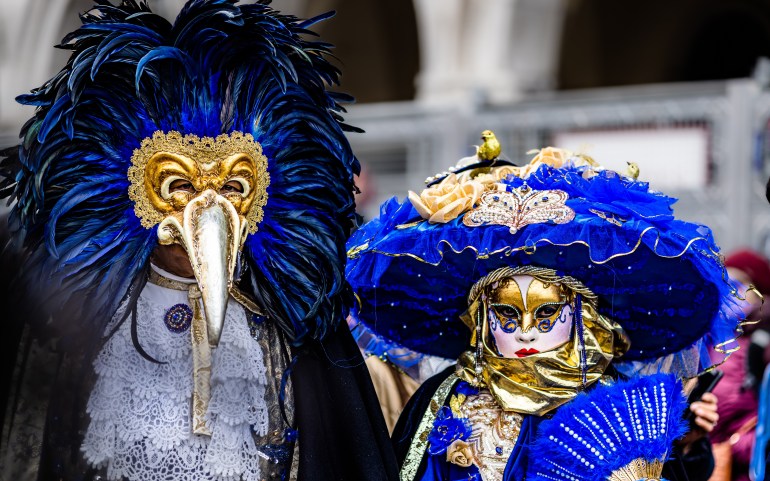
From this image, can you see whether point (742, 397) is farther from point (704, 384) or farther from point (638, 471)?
point (638, 471)

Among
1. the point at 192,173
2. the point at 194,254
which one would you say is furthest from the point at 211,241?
the point at 192,173

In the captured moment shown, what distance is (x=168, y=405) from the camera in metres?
3.22

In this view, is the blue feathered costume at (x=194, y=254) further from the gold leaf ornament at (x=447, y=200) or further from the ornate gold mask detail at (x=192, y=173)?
the gold leaf ornament at (x=447, y=200)

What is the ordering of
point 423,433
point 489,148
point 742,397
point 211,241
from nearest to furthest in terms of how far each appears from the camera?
1. point 211,241
2. point 423,433
3. point 489,148
4. point 742,397

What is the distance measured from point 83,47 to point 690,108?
19.9 feet

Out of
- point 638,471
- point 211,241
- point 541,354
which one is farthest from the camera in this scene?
point 541,354

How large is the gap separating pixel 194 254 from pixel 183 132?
1.01 feet

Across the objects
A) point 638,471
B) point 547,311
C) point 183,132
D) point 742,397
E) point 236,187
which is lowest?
point 742,397

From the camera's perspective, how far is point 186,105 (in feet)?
10.7

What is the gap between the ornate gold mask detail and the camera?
3.23 meters

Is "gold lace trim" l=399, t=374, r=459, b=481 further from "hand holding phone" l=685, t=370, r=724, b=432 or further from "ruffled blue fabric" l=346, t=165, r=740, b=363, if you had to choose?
"hand holding phone" l=685, t=370, r=724, b=432

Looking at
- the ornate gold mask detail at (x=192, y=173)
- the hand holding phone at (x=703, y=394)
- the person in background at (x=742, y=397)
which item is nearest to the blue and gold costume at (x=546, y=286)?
the hand holding phone at (x=703, y=394)

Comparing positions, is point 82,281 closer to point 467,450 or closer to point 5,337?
point 5,337

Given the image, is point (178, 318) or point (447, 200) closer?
point (178, 318)
